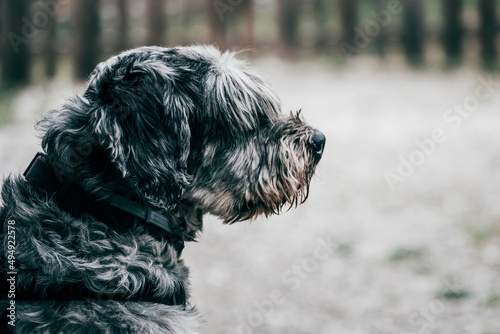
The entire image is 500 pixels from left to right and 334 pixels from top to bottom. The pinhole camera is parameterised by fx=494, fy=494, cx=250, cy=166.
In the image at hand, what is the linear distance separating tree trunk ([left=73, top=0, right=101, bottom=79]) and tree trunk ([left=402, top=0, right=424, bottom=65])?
892 centimetres

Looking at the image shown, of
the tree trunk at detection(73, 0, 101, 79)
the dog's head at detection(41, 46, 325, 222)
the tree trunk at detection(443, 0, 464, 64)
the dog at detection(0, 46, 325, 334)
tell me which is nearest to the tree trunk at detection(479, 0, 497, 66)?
the tree trunk at detection(443, 0, 464, 64)

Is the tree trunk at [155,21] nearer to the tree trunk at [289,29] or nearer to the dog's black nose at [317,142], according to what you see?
the tree trunk at [289,29]

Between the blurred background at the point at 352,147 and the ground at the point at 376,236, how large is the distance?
1.0 inches

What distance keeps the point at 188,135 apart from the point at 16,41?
13.1 metres

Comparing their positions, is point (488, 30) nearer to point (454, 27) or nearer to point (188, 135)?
point (454, 27)

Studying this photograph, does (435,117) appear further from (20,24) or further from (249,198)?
(20,24)

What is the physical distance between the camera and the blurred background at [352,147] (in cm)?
545

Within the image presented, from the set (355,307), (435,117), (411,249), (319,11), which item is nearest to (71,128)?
(355,307)

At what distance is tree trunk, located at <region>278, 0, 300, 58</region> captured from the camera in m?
16.2

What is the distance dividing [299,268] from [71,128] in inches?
172

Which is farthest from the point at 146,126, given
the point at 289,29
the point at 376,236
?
the point at 289,29

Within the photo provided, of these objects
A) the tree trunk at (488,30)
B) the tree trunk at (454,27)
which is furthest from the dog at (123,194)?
the tree trunk at (454,27)

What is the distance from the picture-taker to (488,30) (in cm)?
1371

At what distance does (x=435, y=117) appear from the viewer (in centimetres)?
1074
